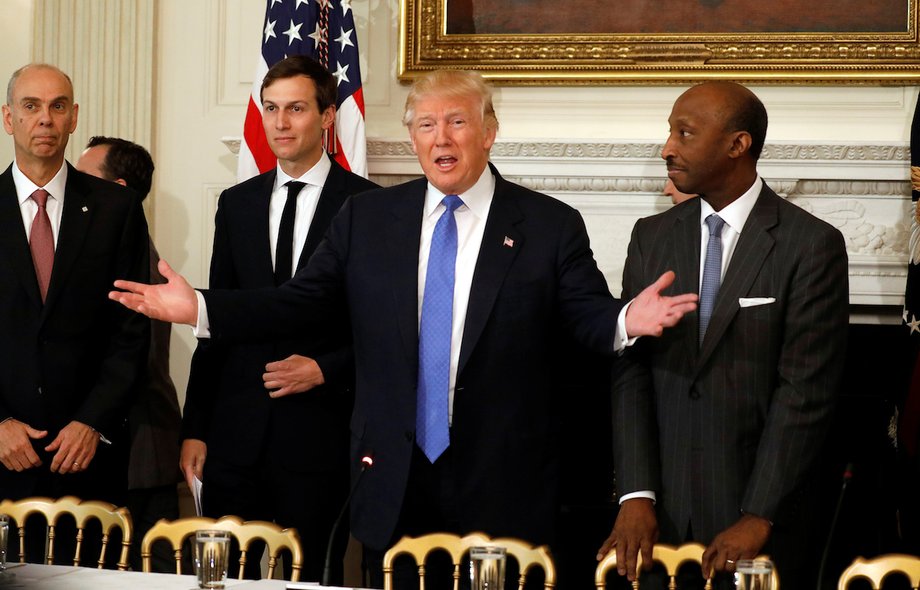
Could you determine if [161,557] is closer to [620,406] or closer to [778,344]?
[620,406]

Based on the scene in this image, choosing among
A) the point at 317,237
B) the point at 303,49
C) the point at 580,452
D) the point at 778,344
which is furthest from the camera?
the point at 303,49

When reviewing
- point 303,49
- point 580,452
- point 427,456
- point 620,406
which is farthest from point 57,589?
point 303,49

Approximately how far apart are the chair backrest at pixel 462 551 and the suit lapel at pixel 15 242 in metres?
1.62

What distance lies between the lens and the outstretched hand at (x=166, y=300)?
9.96ft

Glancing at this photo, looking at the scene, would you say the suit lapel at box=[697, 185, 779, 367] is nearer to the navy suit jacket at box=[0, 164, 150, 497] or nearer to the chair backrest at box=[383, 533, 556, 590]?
the chair backrest at box=[383, 533, 556, 590]

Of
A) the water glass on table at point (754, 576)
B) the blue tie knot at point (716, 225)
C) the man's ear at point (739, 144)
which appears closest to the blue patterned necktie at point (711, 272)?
the blue tie knot at point (716, 225)

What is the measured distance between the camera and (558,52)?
509 centimetres

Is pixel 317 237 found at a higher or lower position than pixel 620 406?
higher

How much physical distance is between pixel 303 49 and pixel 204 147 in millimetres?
801

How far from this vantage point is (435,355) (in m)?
3.20

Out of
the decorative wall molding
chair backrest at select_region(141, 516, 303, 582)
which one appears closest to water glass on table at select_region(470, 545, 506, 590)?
chair backrest at select_region(141, 516, 303, 582)

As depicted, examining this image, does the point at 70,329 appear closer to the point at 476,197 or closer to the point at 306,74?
the point at 306,74

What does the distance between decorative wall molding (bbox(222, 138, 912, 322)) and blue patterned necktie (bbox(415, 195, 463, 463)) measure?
6.04 feet

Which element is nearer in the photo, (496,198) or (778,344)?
(778,344)
